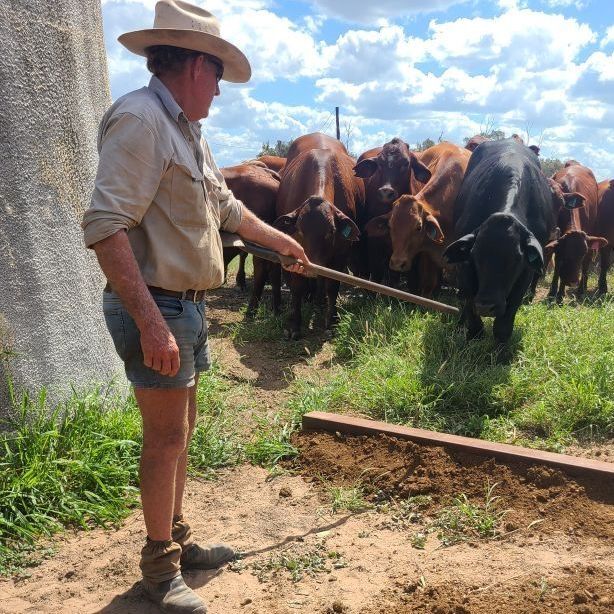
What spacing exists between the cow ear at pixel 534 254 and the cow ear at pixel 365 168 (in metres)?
3.56

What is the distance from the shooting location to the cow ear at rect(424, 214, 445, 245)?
8055 mm

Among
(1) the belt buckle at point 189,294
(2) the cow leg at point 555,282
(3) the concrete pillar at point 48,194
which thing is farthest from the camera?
(2) the cow leg at point 555,282

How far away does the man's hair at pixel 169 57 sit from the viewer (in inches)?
115

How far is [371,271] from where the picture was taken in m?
9.70

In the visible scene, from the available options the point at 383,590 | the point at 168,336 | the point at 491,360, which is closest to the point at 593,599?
the point at 383,590

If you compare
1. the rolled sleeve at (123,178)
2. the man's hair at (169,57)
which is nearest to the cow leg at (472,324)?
the man's hair at (169,57)

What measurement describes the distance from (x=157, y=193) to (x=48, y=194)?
1.71 meters

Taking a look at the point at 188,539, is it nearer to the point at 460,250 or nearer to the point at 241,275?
the point at 460,250

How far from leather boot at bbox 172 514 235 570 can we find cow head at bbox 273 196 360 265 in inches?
182

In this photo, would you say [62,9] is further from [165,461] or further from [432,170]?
[432,170]

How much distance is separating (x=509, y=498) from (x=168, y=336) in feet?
7.43

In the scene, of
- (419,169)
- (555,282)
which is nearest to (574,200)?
(555,282)

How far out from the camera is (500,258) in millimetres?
6238

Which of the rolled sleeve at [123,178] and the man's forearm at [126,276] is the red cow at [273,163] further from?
the man's forearm at [126,276]
